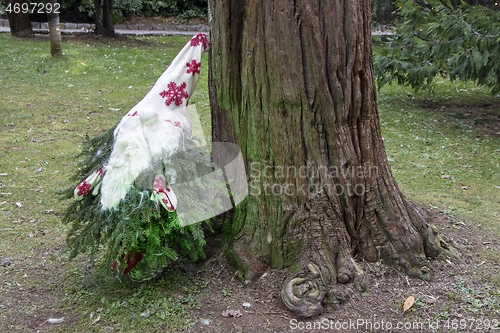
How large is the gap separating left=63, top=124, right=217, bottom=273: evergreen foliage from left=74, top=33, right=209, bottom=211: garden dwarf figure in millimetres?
69

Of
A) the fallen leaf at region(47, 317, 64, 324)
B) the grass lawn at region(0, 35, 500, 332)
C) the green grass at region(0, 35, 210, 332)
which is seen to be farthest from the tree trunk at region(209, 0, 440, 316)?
the fallen leaf at region(47, 317, 64, 324)

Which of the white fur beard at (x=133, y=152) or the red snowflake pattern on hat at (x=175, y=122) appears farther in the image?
the red snowflake pattern on hat at (x=175, y=122)

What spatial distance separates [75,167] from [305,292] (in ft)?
12.8

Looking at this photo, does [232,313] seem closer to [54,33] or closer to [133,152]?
[133,152]

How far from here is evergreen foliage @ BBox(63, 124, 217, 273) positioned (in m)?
2.77

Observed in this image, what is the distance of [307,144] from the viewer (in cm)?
297

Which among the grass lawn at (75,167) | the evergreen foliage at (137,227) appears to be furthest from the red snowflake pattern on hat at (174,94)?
the grass lawn at (75,167)

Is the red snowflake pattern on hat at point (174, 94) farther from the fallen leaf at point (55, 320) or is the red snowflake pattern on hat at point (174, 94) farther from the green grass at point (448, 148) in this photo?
the green grass at point (448, 148)

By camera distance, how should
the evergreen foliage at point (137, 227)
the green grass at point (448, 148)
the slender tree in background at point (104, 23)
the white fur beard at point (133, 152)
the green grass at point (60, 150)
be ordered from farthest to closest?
the slender tree in background at point (104, 23) < the green grass at point (448, 148) < the green grass at point (60, 150) < the white fur beard at point (133, 152) < the evergreen foliage at point (137, 227)

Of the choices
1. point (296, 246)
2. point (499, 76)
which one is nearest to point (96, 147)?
point (296, 246)

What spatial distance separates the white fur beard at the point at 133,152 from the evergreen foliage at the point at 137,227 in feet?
0.24

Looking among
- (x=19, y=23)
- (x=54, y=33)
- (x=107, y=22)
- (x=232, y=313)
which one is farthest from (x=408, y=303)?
(x=19, y=23)

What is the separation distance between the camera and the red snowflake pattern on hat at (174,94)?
3125mm

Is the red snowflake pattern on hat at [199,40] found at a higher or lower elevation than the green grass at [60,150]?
higher
